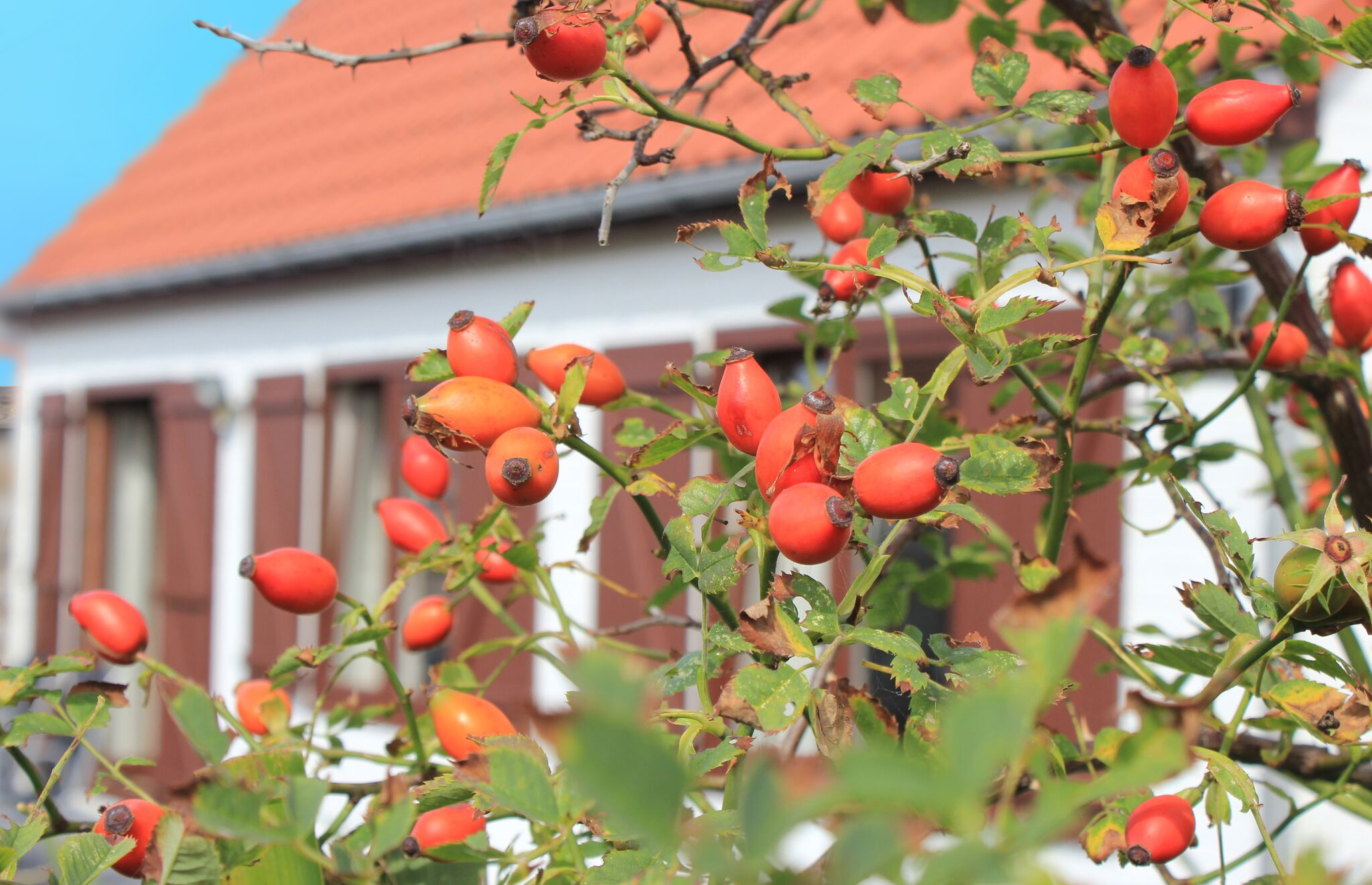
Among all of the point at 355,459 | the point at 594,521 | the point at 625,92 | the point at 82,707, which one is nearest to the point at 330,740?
the point at 82,707

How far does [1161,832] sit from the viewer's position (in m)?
0.60

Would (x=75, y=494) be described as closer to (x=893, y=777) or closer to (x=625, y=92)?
(x=625, y=92)

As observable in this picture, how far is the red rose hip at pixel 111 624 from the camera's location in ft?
2.77

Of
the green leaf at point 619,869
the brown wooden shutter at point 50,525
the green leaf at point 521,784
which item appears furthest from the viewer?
the brown wooden shutter at point 50,525

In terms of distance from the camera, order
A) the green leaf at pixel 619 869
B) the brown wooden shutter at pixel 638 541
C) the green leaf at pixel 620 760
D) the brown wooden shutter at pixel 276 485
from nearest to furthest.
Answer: the green leaf at pixel 620 760, the green leaf at pixel 619 869, the brown wooden shutter at pixel 638 541, the brown wooden shutter at pixel 276 485

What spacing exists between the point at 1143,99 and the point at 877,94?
0.74 ft

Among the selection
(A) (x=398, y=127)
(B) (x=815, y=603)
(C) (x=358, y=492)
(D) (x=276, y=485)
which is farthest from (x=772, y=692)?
(A) (x=398, y=127)

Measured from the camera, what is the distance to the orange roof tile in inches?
140

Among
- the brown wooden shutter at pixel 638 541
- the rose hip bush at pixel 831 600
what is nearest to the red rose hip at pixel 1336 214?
the rose hip bush at pixel 831 600

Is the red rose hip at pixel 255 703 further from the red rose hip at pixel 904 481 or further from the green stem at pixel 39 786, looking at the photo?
the red rose hip at pixel 904 481

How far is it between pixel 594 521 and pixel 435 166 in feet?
14.1

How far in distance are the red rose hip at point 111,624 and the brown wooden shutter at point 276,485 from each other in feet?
12.9

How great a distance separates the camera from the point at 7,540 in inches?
247

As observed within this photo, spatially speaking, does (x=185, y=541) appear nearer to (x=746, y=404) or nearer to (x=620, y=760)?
(x=746, y=404)
